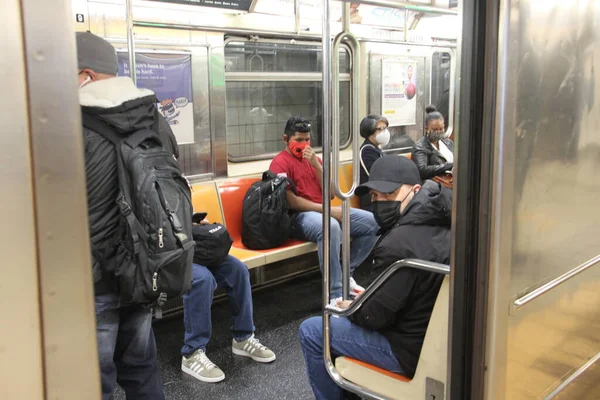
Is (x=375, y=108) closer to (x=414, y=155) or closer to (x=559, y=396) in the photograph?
(x=414, y=155)

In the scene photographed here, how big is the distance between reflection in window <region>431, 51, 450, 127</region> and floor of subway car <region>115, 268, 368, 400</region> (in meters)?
2.92

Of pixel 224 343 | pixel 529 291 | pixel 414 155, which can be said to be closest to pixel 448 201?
pixel 529 291

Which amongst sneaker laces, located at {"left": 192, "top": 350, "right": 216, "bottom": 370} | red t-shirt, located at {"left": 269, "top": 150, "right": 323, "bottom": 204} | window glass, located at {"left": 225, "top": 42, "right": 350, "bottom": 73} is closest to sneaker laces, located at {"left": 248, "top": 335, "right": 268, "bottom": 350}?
sneaker laces, located at {"left": 192, "top": 350, "right": 216, "bottom": 370}

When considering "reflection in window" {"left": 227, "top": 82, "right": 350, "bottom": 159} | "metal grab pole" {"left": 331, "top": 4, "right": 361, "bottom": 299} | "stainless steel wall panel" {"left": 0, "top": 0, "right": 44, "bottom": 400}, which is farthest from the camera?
"reflection in window" {"left": 227, "top": 82, "right": 350, "bottom": 159}

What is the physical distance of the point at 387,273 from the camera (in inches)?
88.3

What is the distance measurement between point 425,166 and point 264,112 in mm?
1709

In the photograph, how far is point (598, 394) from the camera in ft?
8.66

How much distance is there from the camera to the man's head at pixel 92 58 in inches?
78.9

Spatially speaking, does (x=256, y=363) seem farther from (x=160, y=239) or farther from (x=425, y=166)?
(x=425, y=166)

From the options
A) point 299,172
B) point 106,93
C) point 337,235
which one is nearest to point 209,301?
point 337,235

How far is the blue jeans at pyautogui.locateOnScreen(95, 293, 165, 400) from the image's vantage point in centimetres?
212

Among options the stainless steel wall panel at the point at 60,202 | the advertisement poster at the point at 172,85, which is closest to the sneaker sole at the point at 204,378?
the advertisement poster at the point at 172,85

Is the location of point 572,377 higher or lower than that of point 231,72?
lower

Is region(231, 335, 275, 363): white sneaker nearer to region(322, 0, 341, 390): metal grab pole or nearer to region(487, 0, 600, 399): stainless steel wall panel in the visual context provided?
region(322, 0, 341, 390): metal grab pole
